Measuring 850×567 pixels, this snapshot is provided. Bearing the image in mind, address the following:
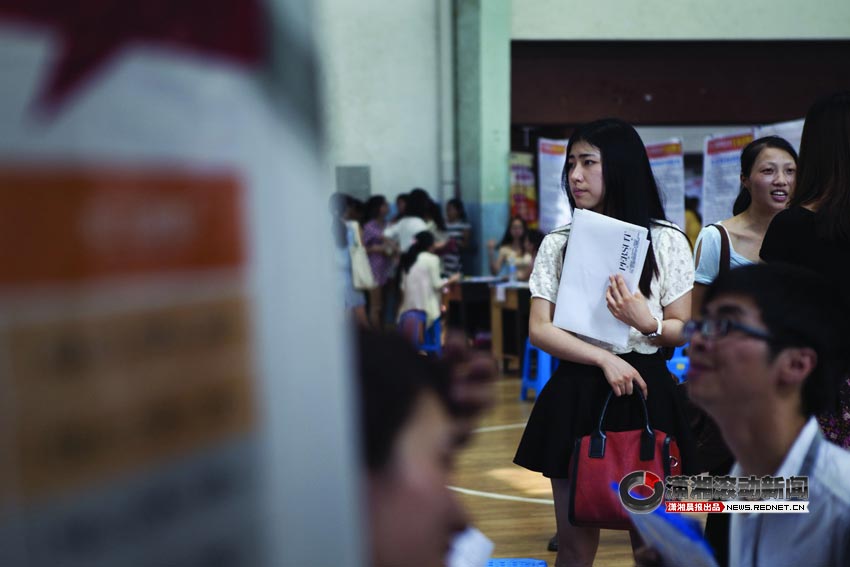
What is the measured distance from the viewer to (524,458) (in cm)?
268

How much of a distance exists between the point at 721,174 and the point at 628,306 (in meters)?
5.42

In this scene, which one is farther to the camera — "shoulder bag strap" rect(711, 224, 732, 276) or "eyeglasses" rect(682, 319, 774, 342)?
"shoulder bag strap" rect(711, 224, 732, 276)

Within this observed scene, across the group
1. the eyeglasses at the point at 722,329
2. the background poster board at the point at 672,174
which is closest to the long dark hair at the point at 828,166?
the eyeglasses at the point at 722,329

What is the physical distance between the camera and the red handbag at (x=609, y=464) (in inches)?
97.3

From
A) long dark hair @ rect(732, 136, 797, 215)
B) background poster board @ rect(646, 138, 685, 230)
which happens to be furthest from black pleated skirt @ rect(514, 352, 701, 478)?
background poster board @ rect(646, 138, 685, 230)

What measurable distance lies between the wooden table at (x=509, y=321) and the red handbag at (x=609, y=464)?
22.6 ft

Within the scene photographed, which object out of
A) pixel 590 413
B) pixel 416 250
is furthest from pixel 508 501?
pixel 416 250

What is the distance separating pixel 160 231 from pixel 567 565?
2.37 metres

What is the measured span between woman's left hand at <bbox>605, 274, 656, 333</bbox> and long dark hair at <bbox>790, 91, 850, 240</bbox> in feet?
1.45

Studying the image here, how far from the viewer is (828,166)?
8.05 ft

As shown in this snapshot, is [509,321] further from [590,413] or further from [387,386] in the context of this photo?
[387,386]

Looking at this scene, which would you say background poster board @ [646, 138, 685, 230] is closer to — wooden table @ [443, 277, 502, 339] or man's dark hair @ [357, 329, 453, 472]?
wooden table @ [443, 277, 502, 339]

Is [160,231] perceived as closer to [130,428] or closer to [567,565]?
[130,428]

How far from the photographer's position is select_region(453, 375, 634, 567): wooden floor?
4.24m
